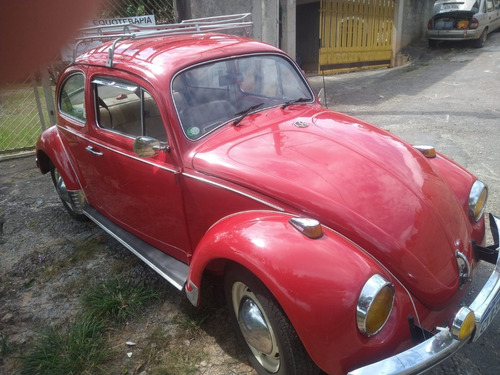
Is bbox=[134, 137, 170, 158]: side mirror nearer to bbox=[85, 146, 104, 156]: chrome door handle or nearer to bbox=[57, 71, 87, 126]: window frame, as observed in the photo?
bbox=[85, 146, 104, 156]: chrome door handle

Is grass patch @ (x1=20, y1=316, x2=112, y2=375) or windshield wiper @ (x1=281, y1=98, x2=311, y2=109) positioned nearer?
grass patch @ (x1=20, y1=316, x2=112, y2=375)

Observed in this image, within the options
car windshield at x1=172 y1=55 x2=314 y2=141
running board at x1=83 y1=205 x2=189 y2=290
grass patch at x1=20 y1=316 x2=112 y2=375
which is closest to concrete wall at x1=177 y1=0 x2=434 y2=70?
car windshield at x1=172 y1=55 x2=314 y2=141

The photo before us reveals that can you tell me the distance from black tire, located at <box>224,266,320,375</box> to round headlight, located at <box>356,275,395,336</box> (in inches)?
13.4

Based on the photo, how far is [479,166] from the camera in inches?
182

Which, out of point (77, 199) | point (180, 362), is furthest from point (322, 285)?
point (77, 199)

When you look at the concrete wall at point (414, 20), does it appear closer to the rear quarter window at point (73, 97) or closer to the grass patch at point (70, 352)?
the rear quarter window at point (73, 97)

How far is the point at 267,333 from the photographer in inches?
81.0

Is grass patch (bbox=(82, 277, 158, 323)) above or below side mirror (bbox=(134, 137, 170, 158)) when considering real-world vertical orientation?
below

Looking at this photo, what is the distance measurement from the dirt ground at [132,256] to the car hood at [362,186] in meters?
0.73

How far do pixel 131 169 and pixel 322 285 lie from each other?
5.54 ft

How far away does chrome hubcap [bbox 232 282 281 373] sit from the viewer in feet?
6.78

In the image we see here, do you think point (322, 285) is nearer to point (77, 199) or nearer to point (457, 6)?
point (77, 199)

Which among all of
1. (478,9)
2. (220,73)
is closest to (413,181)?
(220,73)

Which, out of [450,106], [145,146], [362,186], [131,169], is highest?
[145,146]
